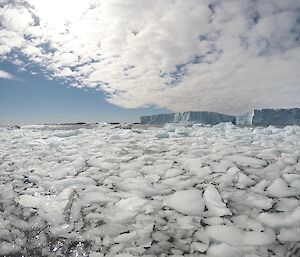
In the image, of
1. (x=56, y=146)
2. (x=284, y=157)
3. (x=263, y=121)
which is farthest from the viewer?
(x=263, y=121)

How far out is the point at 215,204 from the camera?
247cm

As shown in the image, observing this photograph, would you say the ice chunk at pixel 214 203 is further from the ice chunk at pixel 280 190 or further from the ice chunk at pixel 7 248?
the ice chunk at pixel 7 248

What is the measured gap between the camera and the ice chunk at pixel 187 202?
2410 mm

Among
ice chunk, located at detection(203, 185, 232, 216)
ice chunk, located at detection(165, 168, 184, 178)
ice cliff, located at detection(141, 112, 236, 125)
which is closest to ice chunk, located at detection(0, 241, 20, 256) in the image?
ice chunk, located at detection(203, 185, 232, 216)

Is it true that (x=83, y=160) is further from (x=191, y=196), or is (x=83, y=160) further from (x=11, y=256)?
(x=11, y=256)

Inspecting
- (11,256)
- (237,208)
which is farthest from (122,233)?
(237,208)

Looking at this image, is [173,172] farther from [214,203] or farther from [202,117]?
[202,117]

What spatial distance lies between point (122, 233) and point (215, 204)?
0.94 metres

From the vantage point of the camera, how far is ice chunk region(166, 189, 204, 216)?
2.41m

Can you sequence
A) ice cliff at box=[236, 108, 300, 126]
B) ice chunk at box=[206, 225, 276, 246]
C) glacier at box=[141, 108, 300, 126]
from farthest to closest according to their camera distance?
glacier at box=[141, 108, 300, 126] → ice cliff at box=[236, 108, 300, 126] → ice chunk at box=[206, 225, 276, 246]

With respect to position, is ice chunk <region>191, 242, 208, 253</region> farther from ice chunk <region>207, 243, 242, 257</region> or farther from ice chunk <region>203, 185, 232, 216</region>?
ice chunk <region>203, 185, 232, 216</region>

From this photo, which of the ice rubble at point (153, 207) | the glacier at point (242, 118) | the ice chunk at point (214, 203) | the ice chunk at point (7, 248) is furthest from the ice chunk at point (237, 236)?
the glacier at point (242, 118)

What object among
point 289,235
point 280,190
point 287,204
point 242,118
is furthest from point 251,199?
point 242,118

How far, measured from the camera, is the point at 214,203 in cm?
249
